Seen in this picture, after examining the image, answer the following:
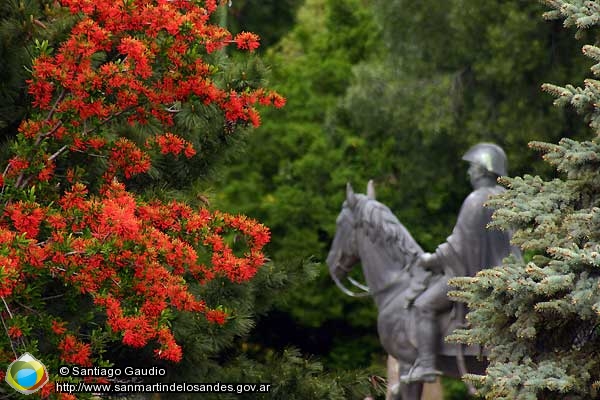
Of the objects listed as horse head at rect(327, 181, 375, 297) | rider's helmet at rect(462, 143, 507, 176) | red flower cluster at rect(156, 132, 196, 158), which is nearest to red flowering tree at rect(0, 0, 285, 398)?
red flower cluster at rect(156, 132, 196, 158)

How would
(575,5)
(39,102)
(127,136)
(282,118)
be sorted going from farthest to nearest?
(282,118), (127,136), (39,102), (575,5)

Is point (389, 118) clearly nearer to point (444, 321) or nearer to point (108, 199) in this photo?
point (444, 321)

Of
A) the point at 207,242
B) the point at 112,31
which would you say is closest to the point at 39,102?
the point at 112,31

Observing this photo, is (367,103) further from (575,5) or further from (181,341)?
(575,5)

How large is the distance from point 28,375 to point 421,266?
6.43m

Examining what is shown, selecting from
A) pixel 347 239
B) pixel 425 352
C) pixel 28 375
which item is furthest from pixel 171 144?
pixel 347 239

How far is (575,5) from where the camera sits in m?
7.93

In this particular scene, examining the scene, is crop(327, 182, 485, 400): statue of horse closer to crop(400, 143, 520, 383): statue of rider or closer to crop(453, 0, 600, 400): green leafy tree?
crop(400, 143, 520, 383): statue of rider

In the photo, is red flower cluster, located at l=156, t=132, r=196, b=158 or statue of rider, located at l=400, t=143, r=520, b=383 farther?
statue of rider, located at l=400, t=143, r=520, b=383

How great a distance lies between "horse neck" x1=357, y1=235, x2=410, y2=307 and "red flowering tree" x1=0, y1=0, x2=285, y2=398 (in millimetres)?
4806

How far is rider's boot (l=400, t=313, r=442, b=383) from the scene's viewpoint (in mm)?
13938

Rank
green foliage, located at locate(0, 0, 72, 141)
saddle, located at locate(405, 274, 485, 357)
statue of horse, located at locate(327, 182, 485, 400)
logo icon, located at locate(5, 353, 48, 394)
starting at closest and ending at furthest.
Result: 1. logo icon, located at locate(5, 353, 48, 394)
2. green foliage, located at locate(0, 0, 72, 141)
3. saddle, located at locate(405, 274, 485, 357)
4. statue of horse, located at locate(327, 182, 485, 400)

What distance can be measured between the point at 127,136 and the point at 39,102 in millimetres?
1356

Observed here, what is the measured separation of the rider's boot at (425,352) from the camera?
13938 millimetres
